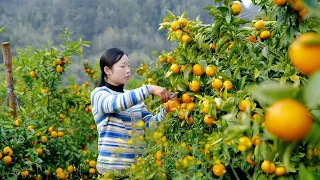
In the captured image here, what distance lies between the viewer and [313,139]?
0.48 m

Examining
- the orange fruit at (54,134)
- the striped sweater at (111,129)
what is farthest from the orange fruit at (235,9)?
the orange fruit at (54,134)

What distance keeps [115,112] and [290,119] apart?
197 centimetres

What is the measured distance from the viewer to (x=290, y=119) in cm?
45

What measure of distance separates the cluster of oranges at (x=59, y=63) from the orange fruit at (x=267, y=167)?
2.36 metres

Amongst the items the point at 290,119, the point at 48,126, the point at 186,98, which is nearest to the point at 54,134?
the point at 48,126

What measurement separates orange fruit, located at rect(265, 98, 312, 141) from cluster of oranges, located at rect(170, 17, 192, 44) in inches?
64.4

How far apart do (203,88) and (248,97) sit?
0.46 metres

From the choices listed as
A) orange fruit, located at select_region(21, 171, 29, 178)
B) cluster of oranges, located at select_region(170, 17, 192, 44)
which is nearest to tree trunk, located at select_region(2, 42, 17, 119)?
orange fruit, located at select_region(21, 171, 29, 178)

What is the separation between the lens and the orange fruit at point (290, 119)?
447 millimetres

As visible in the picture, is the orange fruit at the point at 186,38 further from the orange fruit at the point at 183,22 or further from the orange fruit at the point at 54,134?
the orange fruit at the point at 54,134

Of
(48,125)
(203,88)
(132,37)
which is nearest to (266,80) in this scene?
(203,88)

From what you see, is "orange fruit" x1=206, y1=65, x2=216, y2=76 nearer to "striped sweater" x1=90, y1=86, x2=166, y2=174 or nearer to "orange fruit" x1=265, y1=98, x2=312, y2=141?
"striped sweater" x1=90, y1=86, x2=166, y2=174

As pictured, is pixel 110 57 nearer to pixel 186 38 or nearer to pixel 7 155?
pixel 186 38

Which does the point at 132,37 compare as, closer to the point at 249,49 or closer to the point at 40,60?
the point at 40,60
